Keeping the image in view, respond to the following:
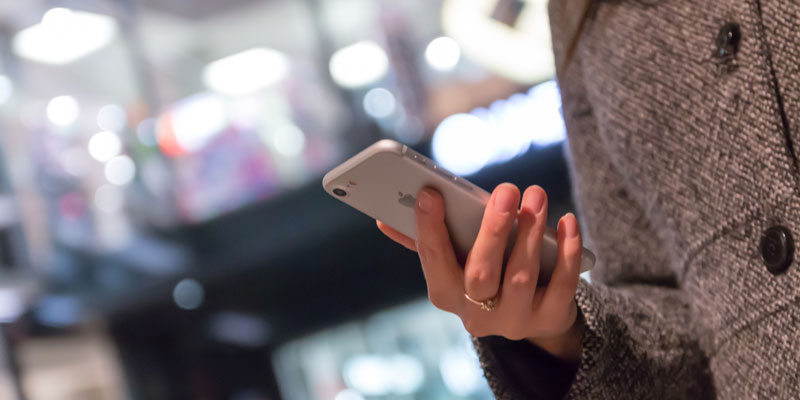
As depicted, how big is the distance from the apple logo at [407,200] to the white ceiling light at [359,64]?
4.80m

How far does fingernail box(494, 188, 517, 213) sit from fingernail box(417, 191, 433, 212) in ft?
0.18

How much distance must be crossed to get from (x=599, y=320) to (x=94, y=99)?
5765mm

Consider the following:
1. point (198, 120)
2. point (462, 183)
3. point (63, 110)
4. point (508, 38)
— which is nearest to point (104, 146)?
point (63, 110)

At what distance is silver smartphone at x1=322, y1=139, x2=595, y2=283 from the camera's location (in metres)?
0.58

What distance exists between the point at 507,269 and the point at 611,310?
14 cm

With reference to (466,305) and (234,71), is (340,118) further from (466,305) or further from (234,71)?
(466,305)

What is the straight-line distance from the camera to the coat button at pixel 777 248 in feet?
1.89

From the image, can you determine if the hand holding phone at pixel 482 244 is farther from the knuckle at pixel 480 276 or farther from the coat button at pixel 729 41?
the coat button at pixel 729 41

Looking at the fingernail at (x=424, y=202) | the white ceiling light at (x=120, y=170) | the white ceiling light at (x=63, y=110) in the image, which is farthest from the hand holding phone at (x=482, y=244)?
the white ceiling light at (x=63, y=110)

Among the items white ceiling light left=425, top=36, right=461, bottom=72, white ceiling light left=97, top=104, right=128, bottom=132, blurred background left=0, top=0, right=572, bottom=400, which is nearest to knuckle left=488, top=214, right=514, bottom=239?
blurred background left=0, top=0, right=572, bottom=400

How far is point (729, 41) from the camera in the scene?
0.63 m

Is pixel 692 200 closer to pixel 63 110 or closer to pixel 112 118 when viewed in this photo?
pixel 112 118

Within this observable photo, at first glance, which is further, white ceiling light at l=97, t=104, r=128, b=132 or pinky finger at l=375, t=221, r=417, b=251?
white ceiling light at l=97, t=104, r=128, b=132

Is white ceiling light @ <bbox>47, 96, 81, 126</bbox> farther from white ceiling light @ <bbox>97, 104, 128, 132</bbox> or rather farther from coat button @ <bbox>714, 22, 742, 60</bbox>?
coat button @ <bbox>714, 22, 742, 60</bbox>
